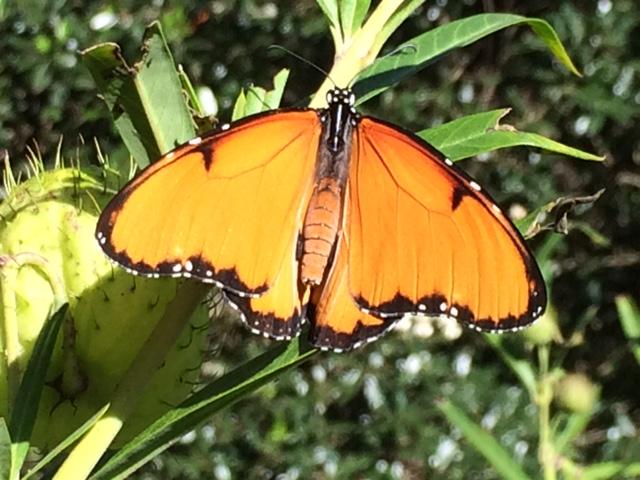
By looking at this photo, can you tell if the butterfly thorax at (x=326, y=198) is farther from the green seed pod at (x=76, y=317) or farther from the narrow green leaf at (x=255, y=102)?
the green seed pod at (x=76, y=317)

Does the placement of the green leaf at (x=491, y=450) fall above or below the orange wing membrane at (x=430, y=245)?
below

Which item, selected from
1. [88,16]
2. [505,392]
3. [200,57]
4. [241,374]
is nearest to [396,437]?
[505,392]

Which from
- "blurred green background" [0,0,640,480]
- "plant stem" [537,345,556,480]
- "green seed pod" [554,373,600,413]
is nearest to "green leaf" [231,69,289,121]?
"plant stem" [537,345,556,480]

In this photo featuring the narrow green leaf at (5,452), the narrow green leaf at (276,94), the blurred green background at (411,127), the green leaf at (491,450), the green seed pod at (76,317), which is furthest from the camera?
the blurred green background at (411,127)

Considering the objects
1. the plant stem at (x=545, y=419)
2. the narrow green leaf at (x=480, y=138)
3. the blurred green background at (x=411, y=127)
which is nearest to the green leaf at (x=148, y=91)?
the narrow green leaf at (x=480, y=138)

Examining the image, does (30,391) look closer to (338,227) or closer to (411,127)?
(338,227)

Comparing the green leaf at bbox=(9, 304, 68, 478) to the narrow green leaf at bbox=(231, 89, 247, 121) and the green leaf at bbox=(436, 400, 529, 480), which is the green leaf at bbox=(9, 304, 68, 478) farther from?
the green leaf at bbox=(436, 400, 529, 480)

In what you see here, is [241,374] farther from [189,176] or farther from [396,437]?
[396,437]

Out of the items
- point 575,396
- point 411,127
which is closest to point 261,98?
point 575,396
